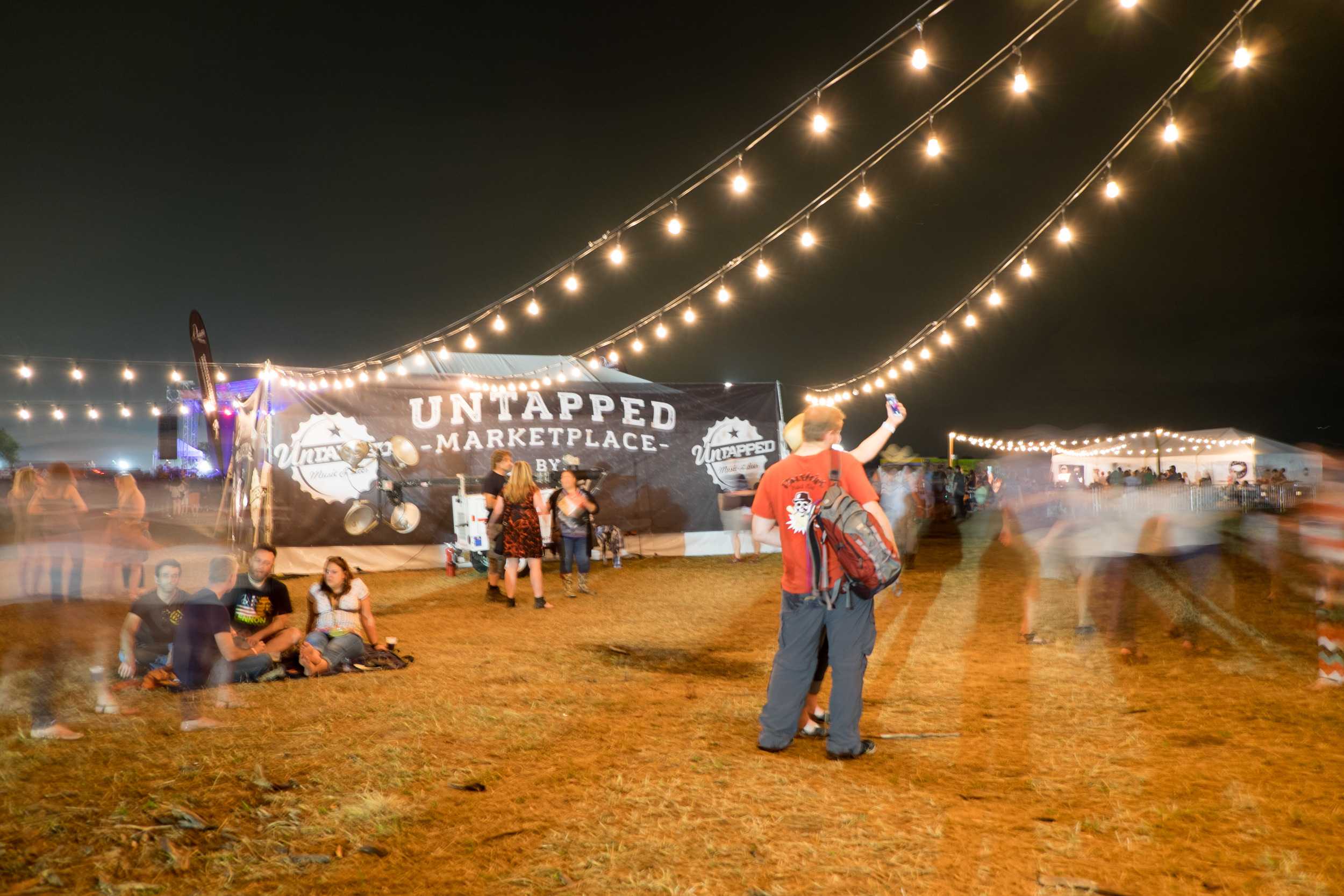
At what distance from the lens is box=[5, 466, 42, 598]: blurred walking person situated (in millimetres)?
8805

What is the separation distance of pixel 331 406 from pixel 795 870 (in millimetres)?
11683

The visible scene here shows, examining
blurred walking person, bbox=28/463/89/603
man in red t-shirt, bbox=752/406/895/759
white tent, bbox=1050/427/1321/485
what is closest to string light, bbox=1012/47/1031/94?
man in red t-shirt, bbox=752/406/895/759

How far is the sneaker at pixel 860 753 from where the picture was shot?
3881 mm

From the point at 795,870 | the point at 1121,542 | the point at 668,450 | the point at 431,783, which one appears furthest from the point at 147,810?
the point at 668,450

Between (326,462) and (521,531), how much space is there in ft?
17.1

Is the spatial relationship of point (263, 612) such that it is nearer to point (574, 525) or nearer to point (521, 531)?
point (521, 531)

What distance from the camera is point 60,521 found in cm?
862

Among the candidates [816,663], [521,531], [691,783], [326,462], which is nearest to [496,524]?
[521,531]

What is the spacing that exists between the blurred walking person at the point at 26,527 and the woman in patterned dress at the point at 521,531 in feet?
16.4

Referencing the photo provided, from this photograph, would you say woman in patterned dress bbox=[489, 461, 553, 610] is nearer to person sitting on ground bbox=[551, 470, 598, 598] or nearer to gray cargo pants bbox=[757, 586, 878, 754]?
person sitting on ground bbox=[551, 470, 598, 598]

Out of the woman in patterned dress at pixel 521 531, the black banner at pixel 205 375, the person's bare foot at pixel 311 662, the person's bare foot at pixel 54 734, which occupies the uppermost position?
the black banner at pixel 205 375

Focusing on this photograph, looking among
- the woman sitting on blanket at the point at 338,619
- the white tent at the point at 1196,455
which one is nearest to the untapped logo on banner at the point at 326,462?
the woman sitting on blanket at the point at 338,619

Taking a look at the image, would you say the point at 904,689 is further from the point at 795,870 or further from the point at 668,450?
the point at 668,450

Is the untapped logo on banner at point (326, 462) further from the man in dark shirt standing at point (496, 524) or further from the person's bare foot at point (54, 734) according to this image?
the person's bare foot at point (54, 734)
